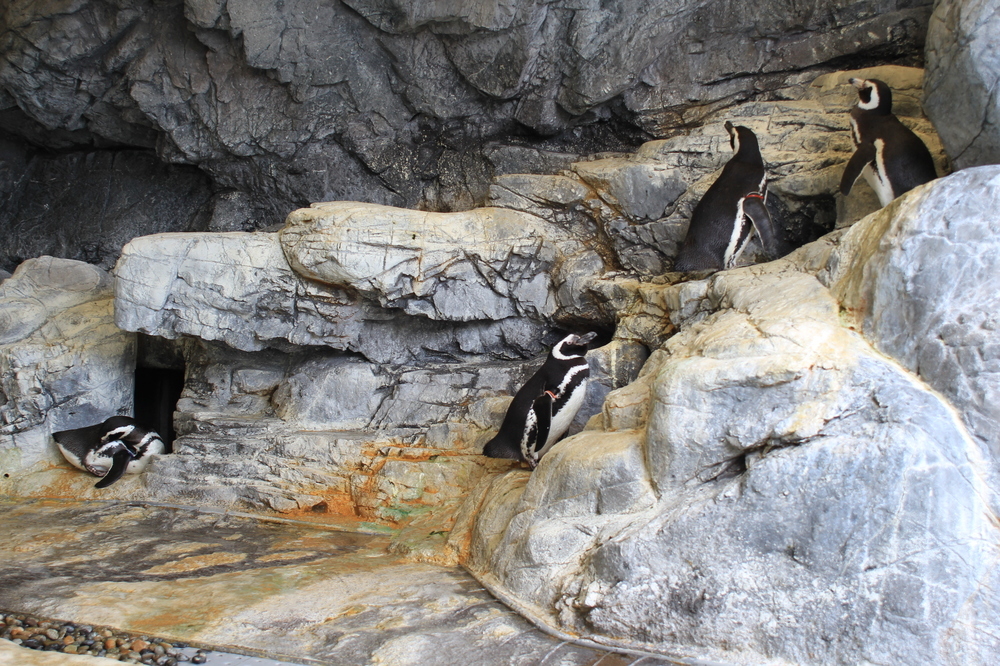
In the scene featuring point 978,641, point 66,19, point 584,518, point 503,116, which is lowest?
point 978,641

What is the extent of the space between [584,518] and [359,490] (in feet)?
6.64

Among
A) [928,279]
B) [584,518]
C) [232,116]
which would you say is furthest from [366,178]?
[928,279]

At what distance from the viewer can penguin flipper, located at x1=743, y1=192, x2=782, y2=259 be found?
4.50m

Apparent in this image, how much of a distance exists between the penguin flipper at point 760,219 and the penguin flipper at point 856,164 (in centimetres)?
44

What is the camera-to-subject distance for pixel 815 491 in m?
2.66

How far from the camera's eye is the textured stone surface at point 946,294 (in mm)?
2695

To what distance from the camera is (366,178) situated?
6484mm

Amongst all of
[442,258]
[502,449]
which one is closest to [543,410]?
[502,449]

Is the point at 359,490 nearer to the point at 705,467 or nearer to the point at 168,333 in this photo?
the point at 168,333

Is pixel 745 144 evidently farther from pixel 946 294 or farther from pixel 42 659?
pixel 42 659

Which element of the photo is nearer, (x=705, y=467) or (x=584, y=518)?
(x=705, y=467)

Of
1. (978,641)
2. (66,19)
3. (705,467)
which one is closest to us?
(978,641)

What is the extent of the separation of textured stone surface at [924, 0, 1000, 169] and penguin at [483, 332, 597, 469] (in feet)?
7.24

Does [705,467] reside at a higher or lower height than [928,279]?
lower
